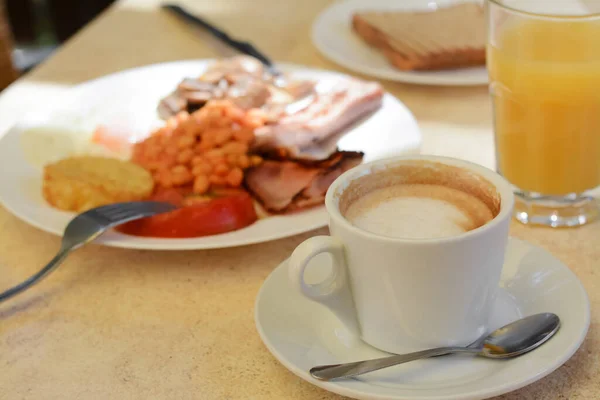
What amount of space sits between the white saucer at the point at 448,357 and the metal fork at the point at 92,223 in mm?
250

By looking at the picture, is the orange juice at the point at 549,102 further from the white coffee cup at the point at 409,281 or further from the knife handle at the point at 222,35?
the knife handle at the point at 222,35

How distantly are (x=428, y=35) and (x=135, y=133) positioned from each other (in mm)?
686

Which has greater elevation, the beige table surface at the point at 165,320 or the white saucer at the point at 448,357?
the white saucer at the point at 448,357

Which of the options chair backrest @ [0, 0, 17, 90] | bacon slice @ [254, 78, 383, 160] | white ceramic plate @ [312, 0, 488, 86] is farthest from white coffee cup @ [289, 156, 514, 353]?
chair backrest @ [0, 0, 17, 90]

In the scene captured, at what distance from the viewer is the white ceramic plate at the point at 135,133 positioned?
97cm

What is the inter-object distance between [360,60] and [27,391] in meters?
1.07

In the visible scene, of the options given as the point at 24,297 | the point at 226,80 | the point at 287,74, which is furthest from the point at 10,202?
the point at 287,74

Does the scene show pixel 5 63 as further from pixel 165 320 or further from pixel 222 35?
pixel 165 320

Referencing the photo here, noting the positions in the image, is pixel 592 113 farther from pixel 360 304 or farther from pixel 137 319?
pixel 137 319

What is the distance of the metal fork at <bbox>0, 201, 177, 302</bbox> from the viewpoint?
3.03ft

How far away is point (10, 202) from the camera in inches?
41.3

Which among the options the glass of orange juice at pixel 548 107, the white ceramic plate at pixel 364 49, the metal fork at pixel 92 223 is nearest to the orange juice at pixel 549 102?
the glass of orange juice at pixel 548 107

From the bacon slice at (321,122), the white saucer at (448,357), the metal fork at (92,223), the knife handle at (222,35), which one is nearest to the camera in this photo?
the white saucer at (448,357)

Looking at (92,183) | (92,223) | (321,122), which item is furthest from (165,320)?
(321,122)
